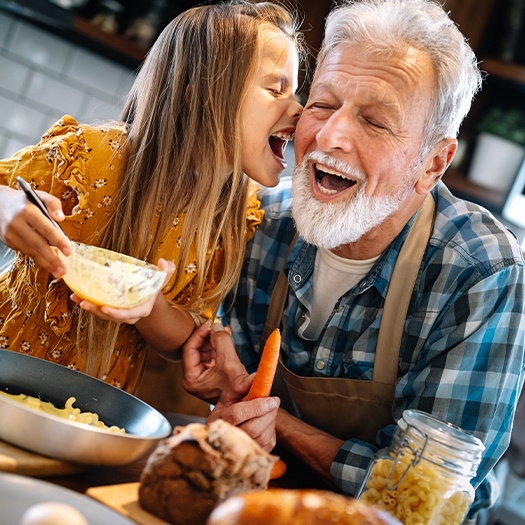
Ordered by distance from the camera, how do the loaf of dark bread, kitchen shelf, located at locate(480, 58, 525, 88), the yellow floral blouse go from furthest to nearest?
kitchen shelf, located at locate(480, 58, 525, 88) < the yellow floral blouse < the loaf of dark bread

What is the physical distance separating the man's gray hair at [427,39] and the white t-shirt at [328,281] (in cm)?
32

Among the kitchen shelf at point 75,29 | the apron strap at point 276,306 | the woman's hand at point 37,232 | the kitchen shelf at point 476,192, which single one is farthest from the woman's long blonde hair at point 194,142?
the kitchen shelf at point 476,192

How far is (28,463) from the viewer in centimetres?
90

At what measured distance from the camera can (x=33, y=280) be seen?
1.63 meters

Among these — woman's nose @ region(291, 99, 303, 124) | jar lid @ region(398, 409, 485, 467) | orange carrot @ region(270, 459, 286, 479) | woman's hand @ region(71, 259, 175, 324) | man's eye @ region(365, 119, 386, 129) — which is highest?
man's eye @ region(365, 119, 386, 129)

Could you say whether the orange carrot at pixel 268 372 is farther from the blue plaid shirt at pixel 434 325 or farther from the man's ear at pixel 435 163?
the man's ear at pixel 435 163

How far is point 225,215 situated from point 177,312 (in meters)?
0.28

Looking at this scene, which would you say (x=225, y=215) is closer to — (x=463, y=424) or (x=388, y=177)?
(x=388, y=177)

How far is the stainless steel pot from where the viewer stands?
0.90 meters

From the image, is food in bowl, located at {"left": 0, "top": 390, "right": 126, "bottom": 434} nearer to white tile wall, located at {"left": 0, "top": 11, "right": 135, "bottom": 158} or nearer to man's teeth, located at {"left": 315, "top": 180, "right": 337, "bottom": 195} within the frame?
man's teeth, located at {"left": 315, "top": 180, "right": 337, "bottom": 195}

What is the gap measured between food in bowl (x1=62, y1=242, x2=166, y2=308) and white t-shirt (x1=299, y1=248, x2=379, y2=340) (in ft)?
2.09

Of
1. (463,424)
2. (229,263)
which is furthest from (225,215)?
(463,424)

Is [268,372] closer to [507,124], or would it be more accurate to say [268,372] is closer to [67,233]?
[67,233]

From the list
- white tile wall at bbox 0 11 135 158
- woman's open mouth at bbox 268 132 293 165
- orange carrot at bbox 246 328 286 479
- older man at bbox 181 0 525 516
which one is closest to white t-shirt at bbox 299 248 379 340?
older man at bbox 181 0 525 516
